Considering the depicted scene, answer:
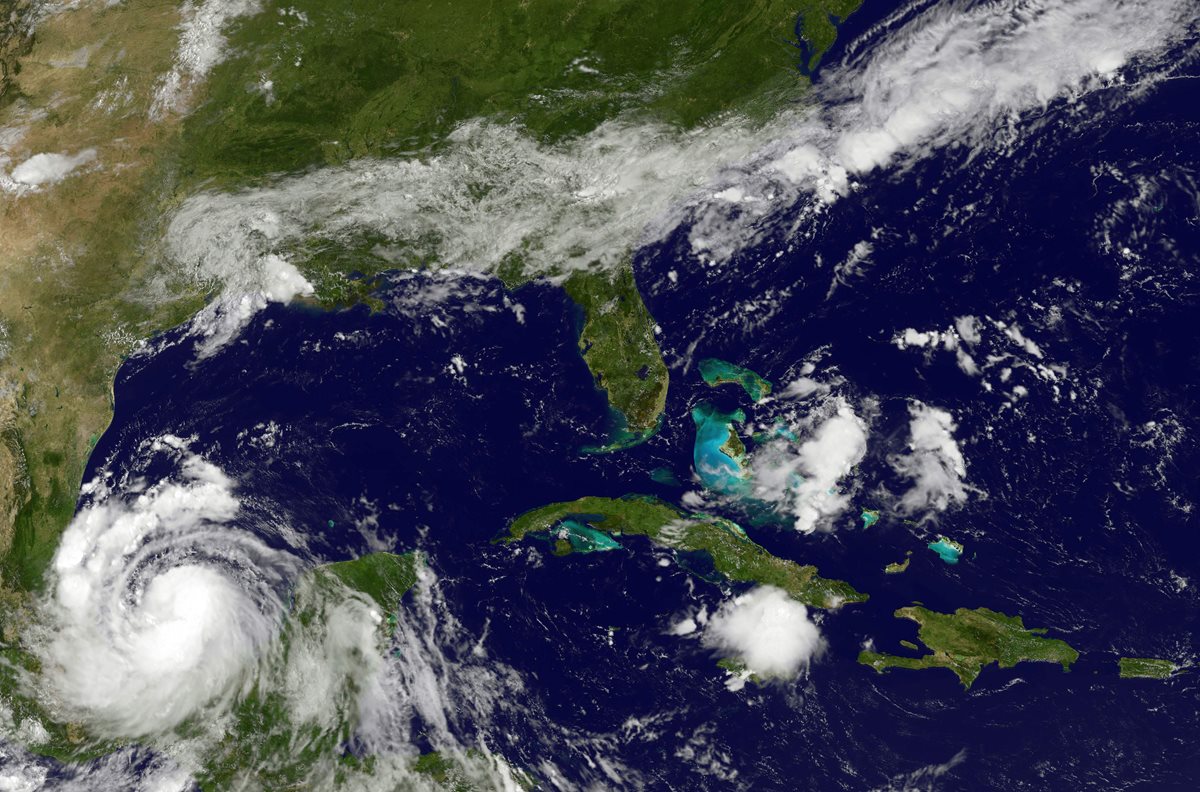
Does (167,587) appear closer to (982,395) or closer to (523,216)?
(523,216)

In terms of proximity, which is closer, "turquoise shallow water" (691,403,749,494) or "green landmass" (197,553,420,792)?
"turquoise shallow water" (691,403,749,494)

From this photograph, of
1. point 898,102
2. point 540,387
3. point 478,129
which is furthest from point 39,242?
point 898,102

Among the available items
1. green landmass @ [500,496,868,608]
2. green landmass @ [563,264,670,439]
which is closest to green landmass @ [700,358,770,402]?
green landmass @ [563,264,670,439]

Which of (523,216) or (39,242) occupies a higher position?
(39,242)

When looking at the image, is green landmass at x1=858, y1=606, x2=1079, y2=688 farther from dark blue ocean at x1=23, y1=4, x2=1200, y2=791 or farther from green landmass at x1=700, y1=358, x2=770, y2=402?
green landmass at x1=700, y1=358, x2=770, y2=402

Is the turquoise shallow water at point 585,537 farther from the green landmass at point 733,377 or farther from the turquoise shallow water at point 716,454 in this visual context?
the green landmass at point 733,377

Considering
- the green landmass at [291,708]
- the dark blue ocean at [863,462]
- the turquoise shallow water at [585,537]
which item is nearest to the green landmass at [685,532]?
the turquoise shallow water at [585,537]

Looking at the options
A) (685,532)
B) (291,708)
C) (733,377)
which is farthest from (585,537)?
(291,708)

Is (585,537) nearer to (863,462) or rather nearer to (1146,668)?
(863,462)
